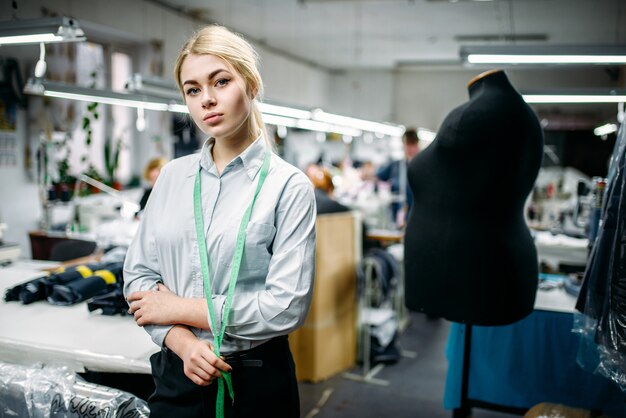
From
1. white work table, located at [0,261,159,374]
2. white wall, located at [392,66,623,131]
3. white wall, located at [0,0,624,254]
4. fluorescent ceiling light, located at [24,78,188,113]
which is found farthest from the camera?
white wall, located at [392,66,623,131]

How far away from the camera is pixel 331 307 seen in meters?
3.56

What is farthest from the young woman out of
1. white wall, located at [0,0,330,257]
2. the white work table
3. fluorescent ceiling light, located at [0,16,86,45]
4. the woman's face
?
white wall, located at [0,0,330,257]

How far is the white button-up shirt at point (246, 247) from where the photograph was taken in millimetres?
1154

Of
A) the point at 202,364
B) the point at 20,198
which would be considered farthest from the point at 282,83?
the point at 202,364

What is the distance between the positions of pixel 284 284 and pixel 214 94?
1.47ft

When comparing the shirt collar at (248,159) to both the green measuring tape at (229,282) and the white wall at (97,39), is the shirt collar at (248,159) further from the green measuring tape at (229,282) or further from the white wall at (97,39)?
the white wall at (97,39)

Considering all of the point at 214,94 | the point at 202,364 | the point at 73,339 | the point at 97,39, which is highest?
the point at 97,39

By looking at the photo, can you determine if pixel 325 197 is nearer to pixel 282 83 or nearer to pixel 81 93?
pixel 81 93

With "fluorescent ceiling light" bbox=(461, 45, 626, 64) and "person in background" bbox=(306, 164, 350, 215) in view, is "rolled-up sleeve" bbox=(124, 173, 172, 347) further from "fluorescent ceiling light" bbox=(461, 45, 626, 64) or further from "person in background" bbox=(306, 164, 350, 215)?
"person in background" bbox=(306, 164, 350, 215)

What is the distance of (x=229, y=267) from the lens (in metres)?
1.18

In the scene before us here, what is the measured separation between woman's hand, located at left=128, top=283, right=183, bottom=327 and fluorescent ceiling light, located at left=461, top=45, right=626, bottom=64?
1.73m

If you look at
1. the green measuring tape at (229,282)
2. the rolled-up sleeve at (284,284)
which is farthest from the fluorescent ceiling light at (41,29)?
the rolled-up sleeve at (284,284)

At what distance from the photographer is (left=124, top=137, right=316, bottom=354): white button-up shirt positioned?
3.79 feet

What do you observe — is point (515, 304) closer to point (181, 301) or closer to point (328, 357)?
point (181, 301)
